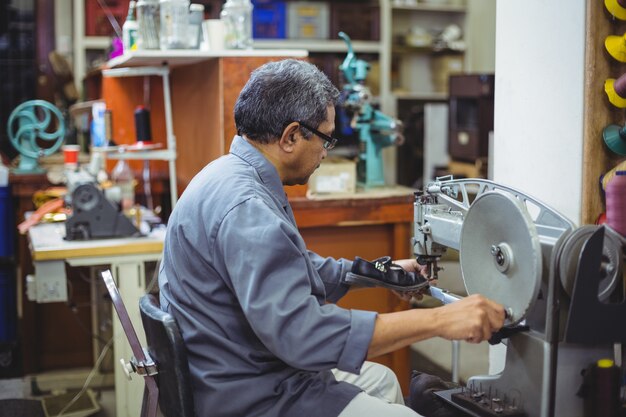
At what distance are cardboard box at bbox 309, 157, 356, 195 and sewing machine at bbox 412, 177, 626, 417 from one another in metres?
1.58

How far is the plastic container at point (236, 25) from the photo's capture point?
115 inches

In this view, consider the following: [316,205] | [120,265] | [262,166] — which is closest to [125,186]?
[120,265]

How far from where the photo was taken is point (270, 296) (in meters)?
1.47

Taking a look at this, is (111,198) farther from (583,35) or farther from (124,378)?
(583,35)

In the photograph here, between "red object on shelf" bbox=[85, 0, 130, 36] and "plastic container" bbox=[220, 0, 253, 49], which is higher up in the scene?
"red object on shelf" bbox=[85, 0, 130, 36]

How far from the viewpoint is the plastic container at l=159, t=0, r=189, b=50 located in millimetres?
2906

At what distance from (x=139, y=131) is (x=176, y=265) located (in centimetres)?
183

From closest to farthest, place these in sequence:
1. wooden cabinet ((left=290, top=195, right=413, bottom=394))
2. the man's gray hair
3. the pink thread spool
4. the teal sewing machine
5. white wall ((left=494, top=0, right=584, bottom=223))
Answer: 1. the pink thread spool
2. the man's gray hair
3. white wall ((left=494, top=0, right=584, bottom=223))
4. wooden cabinet ((left=290, top=195, right=413, bottom=394))
5. the teal sewing machine

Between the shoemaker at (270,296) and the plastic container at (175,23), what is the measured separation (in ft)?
4.23

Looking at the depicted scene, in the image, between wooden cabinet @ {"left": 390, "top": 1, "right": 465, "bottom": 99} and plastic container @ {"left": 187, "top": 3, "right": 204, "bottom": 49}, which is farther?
wooden cabinet @ {"left": 390, "top": 1, "right": 465, "bottom": 99}

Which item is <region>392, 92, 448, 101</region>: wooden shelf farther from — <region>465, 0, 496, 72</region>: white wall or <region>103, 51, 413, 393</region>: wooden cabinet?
<region>103, 51, 413, 393</region>: wooden cabinet

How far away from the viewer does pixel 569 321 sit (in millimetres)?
1391

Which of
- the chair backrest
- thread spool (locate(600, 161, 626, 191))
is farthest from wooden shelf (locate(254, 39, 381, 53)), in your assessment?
the chair backrest

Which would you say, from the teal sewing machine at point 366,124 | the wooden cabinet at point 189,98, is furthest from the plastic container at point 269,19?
the teal sewing machine at point 366,124
